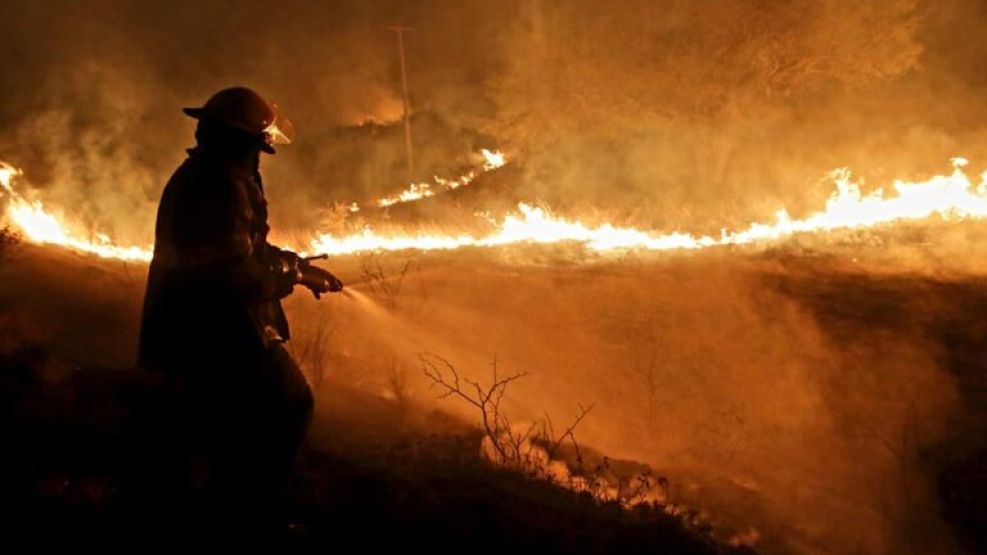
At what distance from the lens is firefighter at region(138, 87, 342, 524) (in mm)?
3143

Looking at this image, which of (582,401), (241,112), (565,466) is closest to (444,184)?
(582,401)

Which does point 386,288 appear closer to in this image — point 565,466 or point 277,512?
point 565,466

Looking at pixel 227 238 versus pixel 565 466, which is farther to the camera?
pixel 565 466

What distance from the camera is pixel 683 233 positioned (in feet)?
50.3

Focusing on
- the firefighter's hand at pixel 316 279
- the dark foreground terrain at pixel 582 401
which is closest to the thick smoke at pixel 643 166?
the dark foreground terrain at pixel 582 401

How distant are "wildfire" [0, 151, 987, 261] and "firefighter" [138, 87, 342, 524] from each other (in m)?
10.9

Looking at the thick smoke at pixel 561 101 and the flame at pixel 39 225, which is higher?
the thick smoke at pixel 561 101

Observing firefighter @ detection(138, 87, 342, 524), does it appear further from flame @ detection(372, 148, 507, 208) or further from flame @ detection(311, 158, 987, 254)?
flame @ detection(372, 148, 507, 208)

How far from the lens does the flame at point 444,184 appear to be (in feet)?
87.0

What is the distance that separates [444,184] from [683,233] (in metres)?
13.5

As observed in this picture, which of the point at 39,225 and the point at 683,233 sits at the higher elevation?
the point at 39,225

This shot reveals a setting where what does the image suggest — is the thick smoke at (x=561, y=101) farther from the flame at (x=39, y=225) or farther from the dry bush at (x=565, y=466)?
the dry bush at (x=565, y=466)

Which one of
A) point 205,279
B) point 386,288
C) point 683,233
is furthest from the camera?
point 683,233

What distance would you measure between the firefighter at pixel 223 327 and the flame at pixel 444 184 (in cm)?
2309
